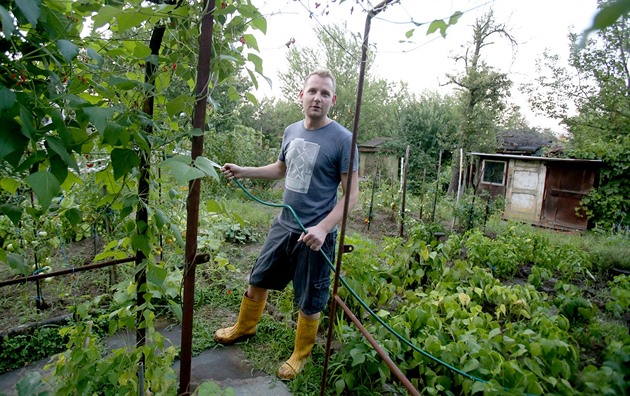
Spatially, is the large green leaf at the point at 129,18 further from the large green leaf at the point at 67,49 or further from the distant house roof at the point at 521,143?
the distant house roof at the point at 521,143

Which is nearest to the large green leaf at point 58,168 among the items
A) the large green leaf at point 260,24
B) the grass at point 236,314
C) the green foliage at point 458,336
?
the grass at point 236,314

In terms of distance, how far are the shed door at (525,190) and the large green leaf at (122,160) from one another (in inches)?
476

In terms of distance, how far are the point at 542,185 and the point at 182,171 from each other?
1231cm

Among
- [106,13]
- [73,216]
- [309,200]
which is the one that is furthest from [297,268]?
[106,13]

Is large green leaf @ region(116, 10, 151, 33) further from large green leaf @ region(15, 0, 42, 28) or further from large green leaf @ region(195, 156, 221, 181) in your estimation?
large green leaf @ region(195, 156, 221, 181)

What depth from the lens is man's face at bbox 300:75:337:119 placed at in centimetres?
209

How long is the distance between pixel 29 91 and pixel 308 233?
3.82ft

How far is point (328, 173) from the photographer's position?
2.15 metres

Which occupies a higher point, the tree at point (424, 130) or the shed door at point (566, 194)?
the tree at point (424, 130)

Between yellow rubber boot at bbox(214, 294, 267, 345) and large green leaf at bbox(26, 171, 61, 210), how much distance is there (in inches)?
68.3

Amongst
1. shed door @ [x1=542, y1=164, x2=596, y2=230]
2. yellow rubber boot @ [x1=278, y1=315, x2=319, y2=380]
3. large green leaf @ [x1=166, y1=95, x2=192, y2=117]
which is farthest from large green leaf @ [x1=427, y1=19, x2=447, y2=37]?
shed door @ [x1=542, y1=164, x2=596, y2=230]

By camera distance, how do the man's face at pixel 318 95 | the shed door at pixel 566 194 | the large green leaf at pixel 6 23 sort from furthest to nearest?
the shed door at pixel 566 194, the man's face at pixel 318 95, the large green leaf at pixel 6 23

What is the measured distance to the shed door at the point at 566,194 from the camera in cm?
962

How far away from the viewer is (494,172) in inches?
482
